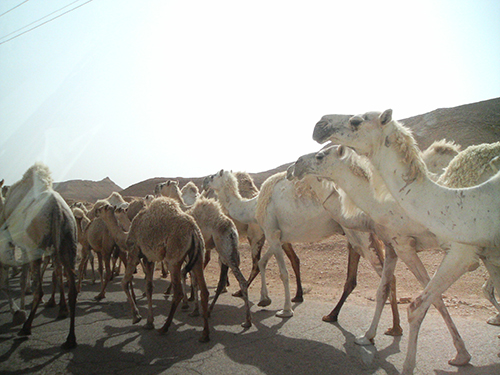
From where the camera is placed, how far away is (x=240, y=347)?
482cm

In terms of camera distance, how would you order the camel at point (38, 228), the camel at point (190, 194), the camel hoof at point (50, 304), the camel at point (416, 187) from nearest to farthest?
1. the camel at point (416, 187)
2. the camel at point (38, 228)
3. the camel hoof at point (50, 304)
4. the camel at point (190, 194)

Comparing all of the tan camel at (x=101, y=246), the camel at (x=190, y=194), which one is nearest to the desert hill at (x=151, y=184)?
the camel at (x=190, y=194)

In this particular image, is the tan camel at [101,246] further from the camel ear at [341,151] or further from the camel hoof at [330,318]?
the camel ear at [341,151]

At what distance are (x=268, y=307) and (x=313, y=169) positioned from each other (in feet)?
10.8

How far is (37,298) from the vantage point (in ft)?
17.9

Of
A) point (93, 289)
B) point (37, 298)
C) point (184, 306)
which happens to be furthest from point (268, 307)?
point (93, 289)

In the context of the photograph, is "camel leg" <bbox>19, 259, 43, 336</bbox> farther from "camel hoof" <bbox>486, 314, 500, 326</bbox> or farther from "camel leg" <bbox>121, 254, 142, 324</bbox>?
"camel hoof" <bbox>486, 314, 500, 326</bbox>

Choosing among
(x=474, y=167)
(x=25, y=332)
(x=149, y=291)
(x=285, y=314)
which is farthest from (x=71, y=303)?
(x=474, y=167)

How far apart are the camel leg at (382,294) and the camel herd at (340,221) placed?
14mm

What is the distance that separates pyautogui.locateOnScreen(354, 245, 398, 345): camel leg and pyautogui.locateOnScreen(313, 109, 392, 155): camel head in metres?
1.66

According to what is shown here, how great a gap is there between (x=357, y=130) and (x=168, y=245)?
3205 mm

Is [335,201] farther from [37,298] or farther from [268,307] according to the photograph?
[37,298]

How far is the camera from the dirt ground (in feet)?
21.0

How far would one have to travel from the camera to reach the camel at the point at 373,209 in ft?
14.8
